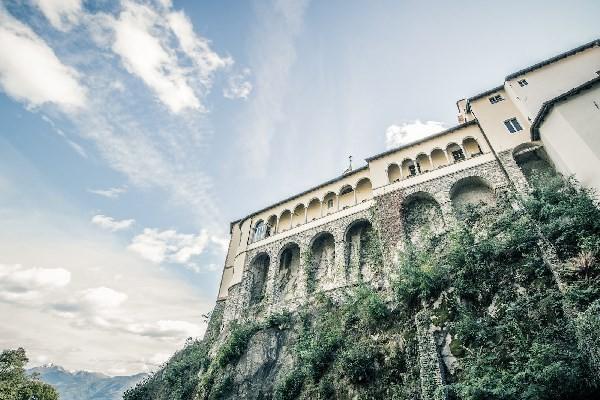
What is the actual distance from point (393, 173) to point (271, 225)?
13773 millimetres

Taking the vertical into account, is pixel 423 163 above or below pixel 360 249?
above

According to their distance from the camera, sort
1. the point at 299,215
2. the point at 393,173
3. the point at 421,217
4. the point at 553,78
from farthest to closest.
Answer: the point at 299,215 → the point at 393,173 → the point at 421,217 → the point at 553,78

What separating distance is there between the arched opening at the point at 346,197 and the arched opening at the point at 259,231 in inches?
346

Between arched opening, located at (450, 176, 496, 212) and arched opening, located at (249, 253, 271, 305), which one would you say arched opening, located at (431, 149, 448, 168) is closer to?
arched opening, located at (450, 176, 496, 212)

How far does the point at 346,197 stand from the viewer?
2981 centimetres

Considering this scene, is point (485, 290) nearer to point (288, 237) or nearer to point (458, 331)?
point (458, 331)

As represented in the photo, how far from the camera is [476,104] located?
25.5m

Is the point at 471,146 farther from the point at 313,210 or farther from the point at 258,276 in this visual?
the point at 258,276

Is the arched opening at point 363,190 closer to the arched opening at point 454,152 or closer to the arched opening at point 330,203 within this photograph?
the arched opening at point 330,203

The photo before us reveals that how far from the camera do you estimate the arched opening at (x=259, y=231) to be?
110 ft

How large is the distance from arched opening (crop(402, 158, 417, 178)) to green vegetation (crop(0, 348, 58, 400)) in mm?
41300

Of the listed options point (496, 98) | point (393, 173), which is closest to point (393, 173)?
point (393, 173)

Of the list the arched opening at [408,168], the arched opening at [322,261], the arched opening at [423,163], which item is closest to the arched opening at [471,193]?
the arched opening at [423,163]

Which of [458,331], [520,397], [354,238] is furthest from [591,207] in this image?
[354,238]
